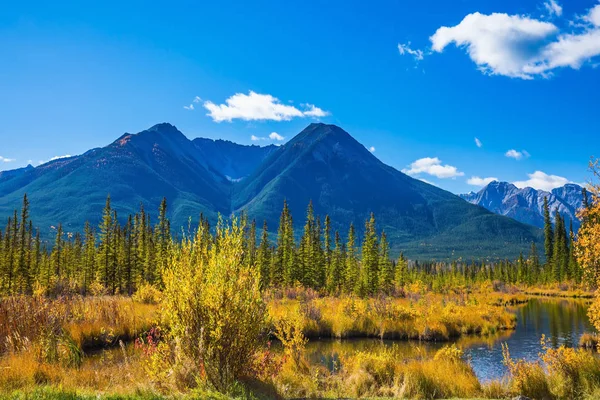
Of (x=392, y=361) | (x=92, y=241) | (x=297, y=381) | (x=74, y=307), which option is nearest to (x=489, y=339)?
(x=392, y=361)

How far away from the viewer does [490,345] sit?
28.9 meters

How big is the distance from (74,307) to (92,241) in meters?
46.2

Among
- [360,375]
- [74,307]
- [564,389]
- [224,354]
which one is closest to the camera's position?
[224,354]

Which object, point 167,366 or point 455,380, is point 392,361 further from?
point 167,366

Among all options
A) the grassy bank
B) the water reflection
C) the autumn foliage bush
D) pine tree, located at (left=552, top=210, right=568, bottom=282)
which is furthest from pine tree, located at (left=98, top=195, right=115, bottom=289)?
pine tree, located at (left=552, top=210, right=568, bottom=282)

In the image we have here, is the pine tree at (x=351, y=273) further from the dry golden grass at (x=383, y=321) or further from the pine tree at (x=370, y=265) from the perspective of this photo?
the dry golden grass at (x=383, y=321)

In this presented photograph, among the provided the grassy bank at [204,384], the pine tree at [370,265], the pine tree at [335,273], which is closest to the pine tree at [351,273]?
the pine tree at [335,273]

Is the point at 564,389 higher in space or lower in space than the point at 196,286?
lower

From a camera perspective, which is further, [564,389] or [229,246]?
[564,389]

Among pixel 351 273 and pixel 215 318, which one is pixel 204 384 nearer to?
pixel 215 318

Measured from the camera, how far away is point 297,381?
1324 centimetres

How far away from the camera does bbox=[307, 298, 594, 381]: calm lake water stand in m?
22.3

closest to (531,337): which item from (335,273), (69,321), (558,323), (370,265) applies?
(558,323)

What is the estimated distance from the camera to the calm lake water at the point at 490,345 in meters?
22.3
